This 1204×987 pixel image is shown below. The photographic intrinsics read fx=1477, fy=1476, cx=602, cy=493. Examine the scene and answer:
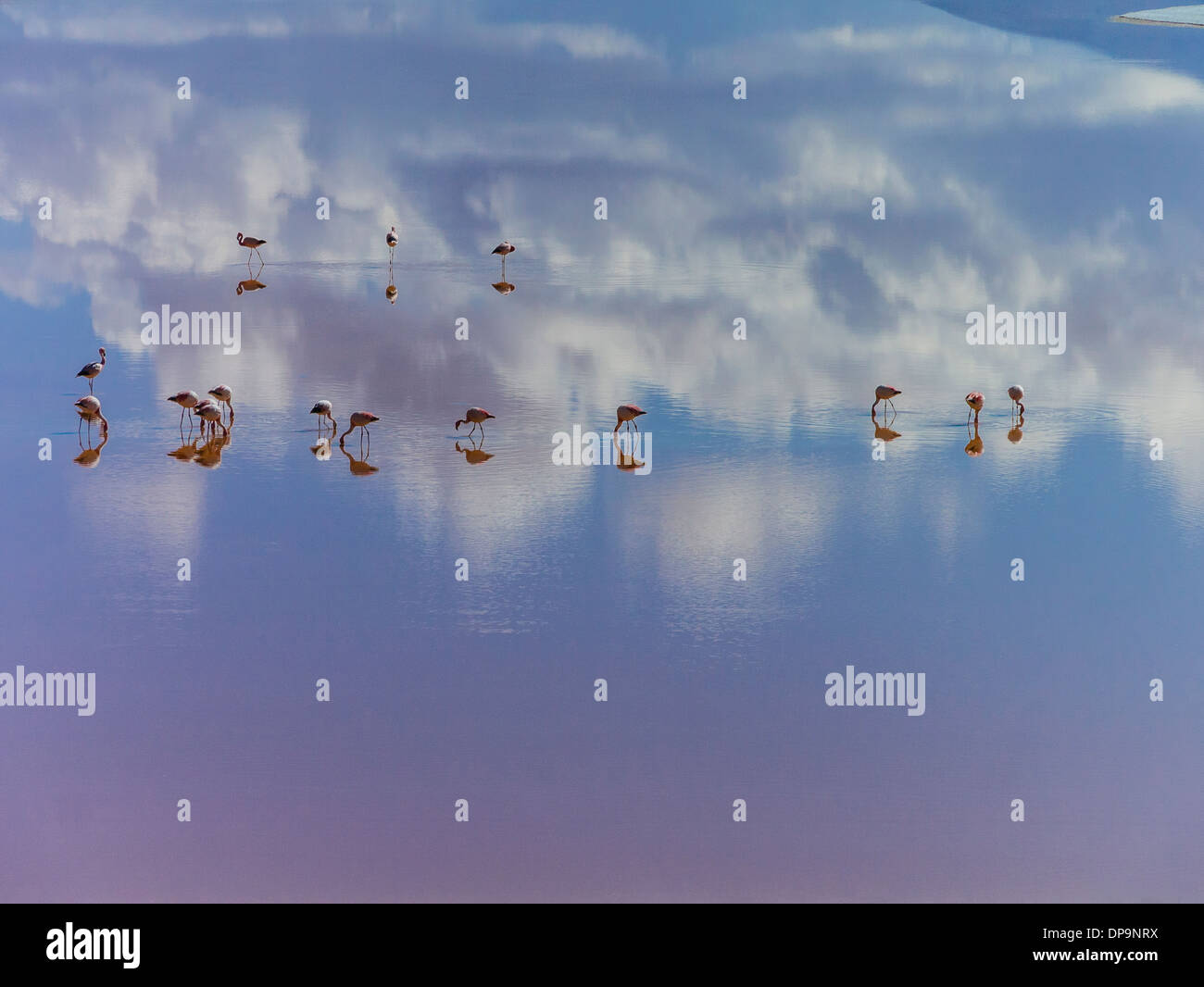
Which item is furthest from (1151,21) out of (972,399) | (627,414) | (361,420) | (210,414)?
(210,414)

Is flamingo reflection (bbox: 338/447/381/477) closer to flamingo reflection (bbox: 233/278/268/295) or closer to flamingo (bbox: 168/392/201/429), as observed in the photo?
flamingo (bbox: 168/392/201/429)

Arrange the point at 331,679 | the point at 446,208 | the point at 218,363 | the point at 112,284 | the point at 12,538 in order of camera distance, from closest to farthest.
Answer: the point at 331,679, the point at 12,538, the point at 218,363, the point at 112,284, the point at 446,208

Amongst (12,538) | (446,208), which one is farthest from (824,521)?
(446,208)

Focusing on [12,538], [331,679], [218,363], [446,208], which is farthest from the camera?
[446,208]

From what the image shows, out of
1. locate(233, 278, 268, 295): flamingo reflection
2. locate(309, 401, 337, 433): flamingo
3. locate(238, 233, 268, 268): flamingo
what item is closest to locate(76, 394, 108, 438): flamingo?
locate(309, 401, 337, 433): flamingo

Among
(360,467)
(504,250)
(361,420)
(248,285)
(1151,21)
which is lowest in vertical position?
(360,467)

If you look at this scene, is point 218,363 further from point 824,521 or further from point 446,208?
point 824,521

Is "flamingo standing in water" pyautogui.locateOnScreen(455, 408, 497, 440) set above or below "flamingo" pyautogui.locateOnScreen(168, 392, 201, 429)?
below

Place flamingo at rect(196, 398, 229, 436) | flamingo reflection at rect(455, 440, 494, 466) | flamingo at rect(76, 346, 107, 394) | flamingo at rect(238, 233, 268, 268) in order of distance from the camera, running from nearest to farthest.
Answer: flamingo reflection at rect(455, 440, 494, 466) → flamingo at rect(196, 398, 229, 436) → flamingo at rect(76, 346, 107, 394) → flamingo at rect(238, 233, 268, 268)

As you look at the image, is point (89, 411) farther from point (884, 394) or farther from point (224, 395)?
point (884, 394)
